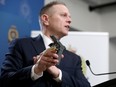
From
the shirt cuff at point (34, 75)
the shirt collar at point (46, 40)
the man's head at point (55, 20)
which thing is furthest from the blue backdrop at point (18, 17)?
the shirt cuff at point (34, 75)

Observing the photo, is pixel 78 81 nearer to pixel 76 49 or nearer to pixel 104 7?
pixel 76 49

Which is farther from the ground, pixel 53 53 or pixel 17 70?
pixel 53 53

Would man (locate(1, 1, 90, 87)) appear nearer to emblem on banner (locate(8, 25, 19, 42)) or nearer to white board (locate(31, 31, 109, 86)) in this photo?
white board (locate(31, 31, 109, 86))

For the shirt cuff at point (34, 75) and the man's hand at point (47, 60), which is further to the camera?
the shirt cuff at point (34, 75)

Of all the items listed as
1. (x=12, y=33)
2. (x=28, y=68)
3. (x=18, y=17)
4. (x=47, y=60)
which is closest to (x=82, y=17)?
(x=18, y=17)

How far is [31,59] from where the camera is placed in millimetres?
1435

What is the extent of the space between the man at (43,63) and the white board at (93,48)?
1.04m

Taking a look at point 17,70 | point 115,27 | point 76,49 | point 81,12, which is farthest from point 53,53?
point 115,27

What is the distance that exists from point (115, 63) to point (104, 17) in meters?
0.94

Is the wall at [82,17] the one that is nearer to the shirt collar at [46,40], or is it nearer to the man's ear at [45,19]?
the man's ear at [45,19]

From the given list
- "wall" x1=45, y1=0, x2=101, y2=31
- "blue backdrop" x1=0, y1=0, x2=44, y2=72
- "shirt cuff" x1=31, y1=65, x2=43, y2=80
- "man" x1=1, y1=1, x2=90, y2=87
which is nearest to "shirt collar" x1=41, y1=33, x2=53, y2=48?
"man" x1=1, y1=1, x2=90, y2=87

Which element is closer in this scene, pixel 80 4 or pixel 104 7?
pixel 80 4

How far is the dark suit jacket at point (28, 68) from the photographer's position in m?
1.32

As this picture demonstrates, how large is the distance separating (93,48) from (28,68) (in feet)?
5.11
